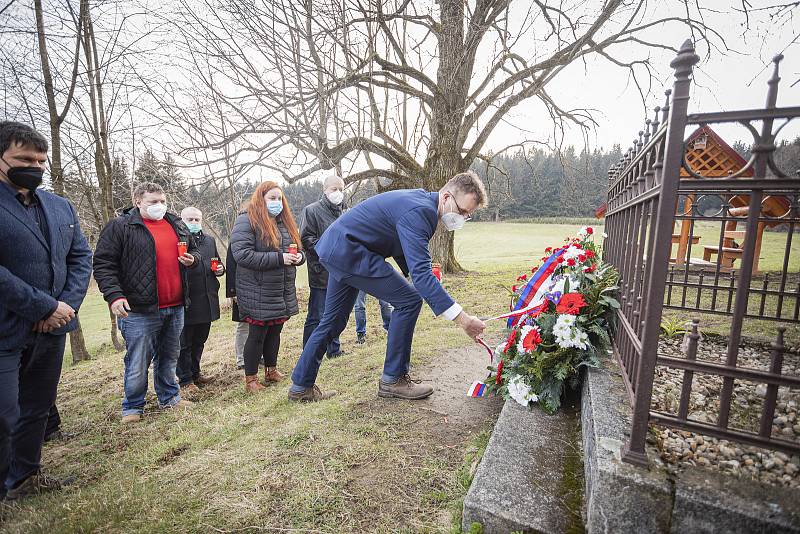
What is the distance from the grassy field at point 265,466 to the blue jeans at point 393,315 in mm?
295

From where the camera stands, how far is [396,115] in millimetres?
9773

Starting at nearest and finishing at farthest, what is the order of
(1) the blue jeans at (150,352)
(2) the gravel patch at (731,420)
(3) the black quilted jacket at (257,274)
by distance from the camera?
(2) the gravel patch at (731,420), (1) the blue jeans at (150,352), (3) the black quilted jacket at (257,274)

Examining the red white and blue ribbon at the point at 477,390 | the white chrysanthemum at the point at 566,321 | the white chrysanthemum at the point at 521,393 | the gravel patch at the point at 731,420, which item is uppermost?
A: the white chrysanthemum at the point at 566,321

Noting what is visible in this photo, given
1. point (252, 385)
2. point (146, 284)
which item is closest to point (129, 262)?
point (146, 284)

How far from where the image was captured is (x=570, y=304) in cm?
284

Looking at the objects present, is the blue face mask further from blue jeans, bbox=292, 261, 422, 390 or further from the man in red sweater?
blue jeans, bbox=292, 261, 422, 390

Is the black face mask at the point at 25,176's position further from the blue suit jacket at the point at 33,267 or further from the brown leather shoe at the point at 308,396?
the brown leather shoe at the point at 308,396

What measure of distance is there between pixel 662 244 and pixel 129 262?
3747 mm

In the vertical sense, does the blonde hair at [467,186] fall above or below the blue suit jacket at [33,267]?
above

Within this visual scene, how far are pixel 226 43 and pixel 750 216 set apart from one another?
20.0 feet

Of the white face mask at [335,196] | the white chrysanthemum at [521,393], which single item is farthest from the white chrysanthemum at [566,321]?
the white face mask at [335,196]

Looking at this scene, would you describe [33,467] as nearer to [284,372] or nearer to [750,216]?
[284,372]

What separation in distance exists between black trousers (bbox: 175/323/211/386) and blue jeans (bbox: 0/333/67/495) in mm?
1528

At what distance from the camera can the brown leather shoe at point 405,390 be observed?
10.5 feet
